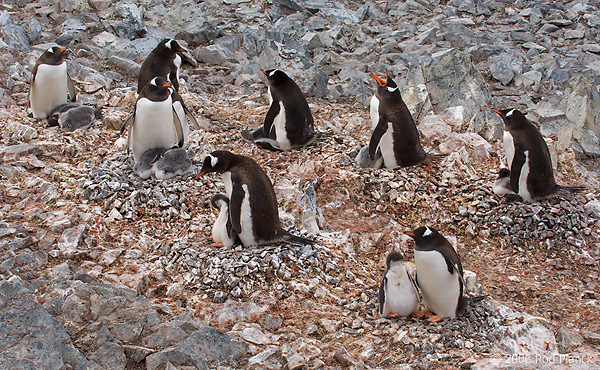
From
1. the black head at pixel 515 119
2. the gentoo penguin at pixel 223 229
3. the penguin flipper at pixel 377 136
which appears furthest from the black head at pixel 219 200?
the black head at pixel 515 119

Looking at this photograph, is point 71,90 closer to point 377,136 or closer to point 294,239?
point 377,136

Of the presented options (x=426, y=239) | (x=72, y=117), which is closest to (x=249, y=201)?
(x=426, y=239)

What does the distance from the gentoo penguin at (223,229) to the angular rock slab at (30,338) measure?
5.61ft

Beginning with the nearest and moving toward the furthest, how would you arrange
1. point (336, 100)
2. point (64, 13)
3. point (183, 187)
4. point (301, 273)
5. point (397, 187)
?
point (301, 273) < point (183, 187) < point (397, 187) < point (336, 100) < point (64, 13)

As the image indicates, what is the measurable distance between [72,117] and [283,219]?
3409 millimetres

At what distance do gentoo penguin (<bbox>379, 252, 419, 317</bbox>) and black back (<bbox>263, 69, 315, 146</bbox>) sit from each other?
3133 millimetres

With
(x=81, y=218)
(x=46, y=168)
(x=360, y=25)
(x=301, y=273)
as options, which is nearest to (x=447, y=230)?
(x=301, y=273)

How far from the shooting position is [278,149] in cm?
714

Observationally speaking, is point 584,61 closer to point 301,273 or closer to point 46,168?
point 301,273

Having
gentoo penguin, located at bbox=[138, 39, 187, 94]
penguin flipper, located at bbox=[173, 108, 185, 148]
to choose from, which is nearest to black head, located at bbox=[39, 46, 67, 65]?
gentoo penguin, located at bbox=[138, 39, 187, 94]

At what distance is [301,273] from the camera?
464cm

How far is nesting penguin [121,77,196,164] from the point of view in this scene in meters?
6.03

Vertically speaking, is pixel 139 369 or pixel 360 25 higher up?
pixel 360 25

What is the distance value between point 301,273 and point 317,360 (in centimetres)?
112
